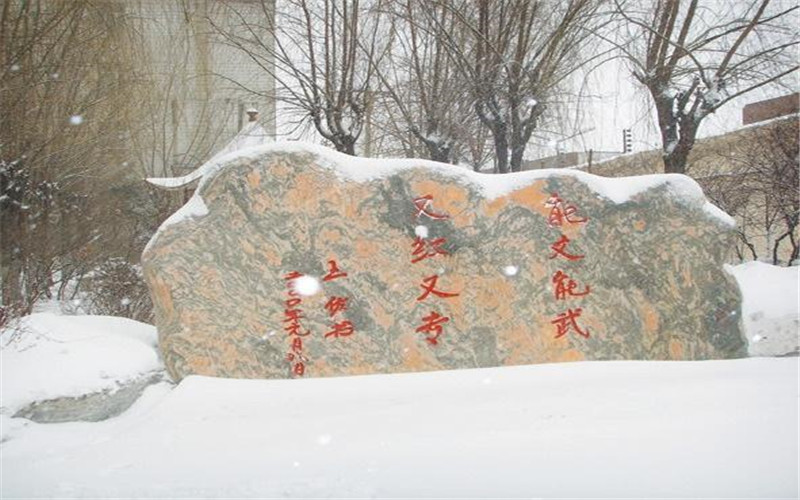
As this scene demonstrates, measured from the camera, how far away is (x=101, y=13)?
25.8 ft

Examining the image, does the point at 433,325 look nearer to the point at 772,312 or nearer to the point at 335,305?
the point at 335,305

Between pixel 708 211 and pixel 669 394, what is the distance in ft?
6.30

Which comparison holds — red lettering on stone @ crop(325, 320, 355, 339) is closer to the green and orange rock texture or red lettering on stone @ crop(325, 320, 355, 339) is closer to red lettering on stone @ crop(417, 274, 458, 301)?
the green and orange rock texture

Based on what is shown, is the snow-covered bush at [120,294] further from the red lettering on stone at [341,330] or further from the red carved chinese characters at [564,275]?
the red carved chinese characters at [564,275]

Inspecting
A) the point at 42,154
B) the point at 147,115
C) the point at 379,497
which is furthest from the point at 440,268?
the point at 147,115

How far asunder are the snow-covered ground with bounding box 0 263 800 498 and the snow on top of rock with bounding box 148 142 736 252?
117 cm

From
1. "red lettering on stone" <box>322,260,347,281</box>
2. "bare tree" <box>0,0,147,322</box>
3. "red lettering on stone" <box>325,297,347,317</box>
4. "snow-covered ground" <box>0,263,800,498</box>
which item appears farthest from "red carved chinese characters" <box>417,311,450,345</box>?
"bare tree" <box>0,0,147,322</box>

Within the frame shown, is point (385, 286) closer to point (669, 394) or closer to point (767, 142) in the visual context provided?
point (669, 394)

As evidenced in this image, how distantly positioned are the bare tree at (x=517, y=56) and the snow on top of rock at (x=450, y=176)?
11.5 ft

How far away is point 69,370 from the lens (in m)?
3.82

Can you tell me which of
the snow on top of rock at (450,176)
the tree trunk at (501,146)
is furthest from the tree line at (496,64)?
the snow on top of rock at (450,176)

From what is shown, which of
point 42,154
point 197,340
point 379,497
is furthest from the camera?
point 42,154

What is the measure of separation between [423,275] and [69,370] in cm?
236

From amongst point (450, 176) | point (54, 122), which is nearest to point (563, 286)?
point (450, 176)
